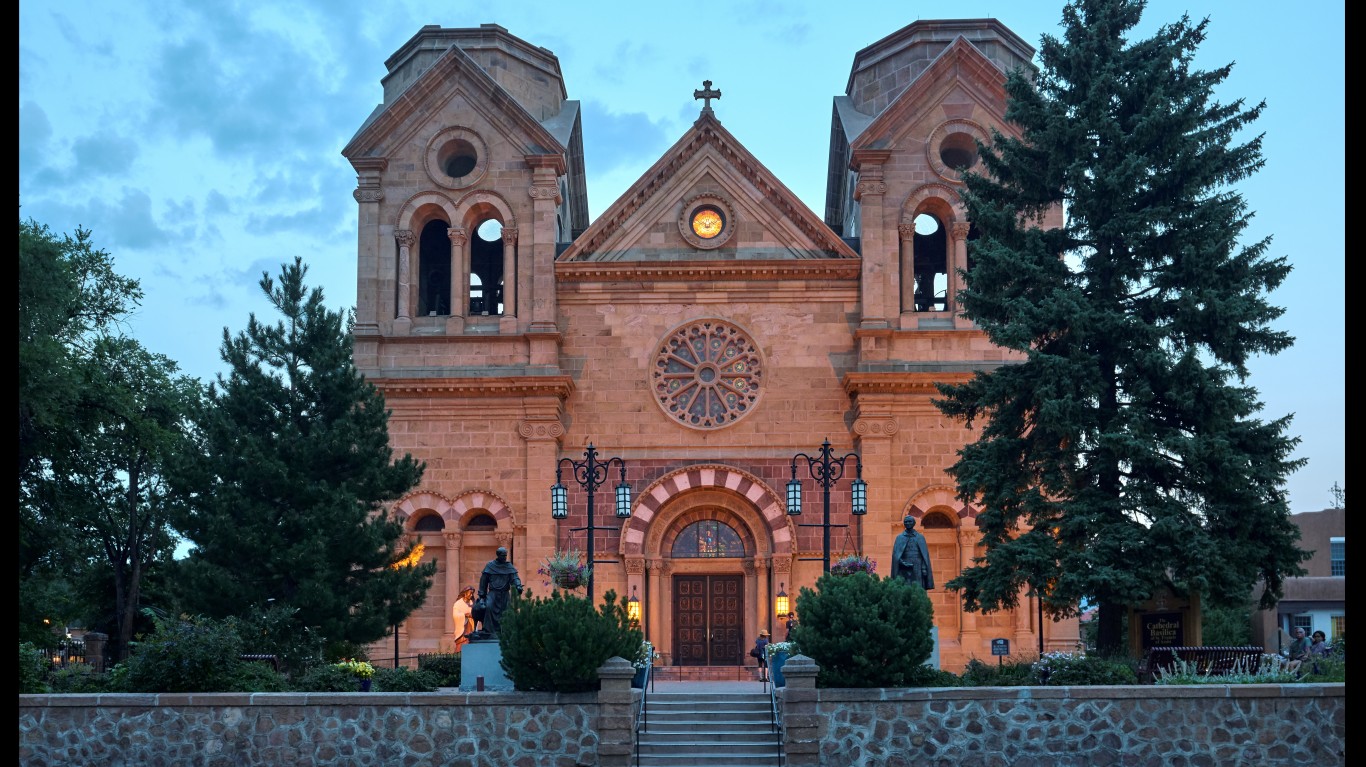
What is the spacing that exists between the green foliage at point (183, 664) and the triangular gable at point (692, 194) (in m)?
17.4

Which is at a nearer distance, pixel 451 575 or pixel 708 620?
pixel 451 575

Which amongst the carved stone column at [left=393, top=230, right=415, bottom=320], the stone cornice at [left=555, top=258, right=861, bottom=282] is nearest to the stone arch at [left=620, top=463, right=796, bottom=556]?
the stone cornice at [left=555, top=258, right=861, bottom=282]

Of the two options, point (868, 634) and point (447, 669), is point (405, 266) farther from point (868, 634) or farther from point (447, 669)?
point (868, 634)

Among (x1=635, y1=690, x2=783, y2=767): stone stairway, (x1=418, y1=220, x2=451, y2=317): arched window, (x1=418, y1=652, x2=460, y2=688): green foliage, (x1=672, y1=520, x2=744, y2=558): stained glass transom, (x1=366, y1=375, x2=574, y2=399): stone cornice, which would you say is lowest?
(x1=635, y1=690, x2=783, y2=767): stone stairway

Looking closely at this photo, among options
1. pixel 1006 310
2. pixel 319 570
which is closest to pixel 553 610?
pixel 319 570

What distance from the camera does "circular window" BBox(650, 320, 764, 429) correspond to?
35656 mm

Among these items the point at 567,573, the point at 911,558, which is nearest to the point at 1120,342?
the point at 911,558

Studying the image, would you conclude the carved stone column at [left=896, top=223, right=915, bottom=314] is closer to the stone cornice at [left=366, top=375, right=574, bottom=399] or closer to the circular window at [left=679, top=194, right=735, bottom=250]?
the circular window at [left=679, top=194, right=735, bottom=250]

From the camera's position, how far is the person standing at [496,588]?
23.8 metres

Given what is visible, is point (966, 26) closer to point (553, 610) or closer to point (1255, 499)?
point (1255, 499)

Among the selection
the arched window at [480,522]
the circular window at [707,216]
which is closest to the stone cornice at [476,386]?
the arched window at [480,522]

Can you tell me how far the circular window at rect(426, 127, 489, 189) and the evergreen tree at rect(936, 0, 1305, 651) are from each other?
1428cm

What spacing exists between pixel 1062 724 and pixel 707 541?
1627 centimetres

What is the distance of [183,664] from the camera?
20.7 m
